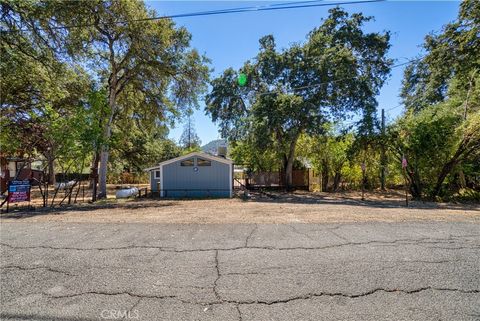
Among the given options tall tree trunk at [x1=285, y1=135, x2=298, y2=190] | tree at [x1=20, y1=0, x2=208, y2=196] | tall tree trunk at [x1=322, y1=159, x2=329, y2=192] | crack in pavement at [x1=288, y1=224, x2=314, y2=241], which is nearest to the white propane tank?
tree at [x1=20, y1=0, x2=208, y2=196]

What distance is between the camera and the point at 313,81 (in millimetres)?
19938

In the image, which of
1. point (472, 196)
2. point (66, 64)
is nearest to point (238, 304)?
point (66, 64)

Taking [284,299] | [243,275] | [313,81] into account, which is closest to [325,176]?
[313,81]

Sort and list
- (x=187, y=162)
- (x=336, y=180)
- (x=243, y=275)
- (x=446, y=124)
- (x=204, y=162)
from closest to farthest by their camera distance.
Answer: (x=243, y=275) → (x=446, y=124) → (x=204, y=162) → (x=187, y=162) → (x=336, y=180)

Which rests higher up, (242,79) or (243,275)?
(242,79)

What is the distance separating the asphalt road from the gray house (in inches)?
503

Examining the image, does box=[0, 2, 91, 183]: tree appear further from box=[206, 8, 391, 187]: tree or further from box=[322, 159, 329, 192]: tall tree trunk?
box=[322, 159, 329, 192]: tall tree trunk

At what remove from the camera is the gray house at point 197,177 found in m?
19.8

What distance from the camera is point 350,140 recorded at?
22.9 m

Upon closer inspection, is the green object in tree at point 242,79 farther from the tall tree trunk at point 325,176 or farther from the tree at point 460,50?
the tree at point 460,50

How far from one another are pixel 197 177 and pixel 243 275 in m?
15.7

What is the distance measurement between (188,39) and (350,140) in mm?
12839

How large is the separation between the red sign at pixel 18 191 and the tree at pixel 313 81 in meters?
12.1

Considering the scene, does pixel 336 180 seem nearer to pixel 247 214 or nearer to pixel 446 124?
pixel 446 124
